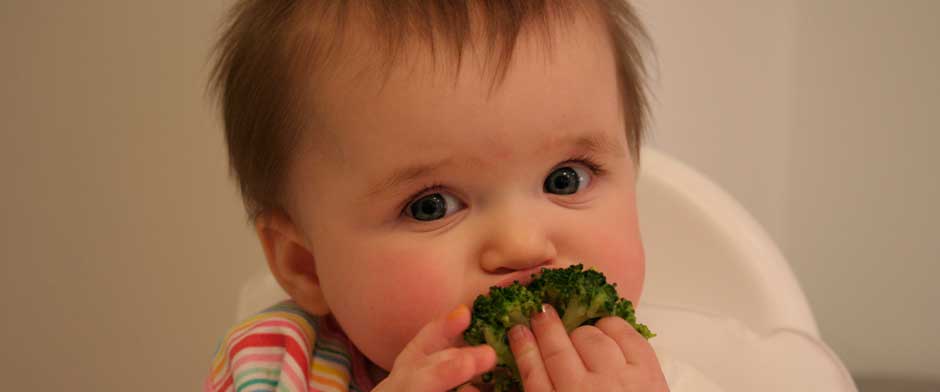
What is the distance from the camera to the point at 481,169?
0.78 m

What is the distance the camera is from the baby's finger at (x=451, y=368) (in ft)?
2.26

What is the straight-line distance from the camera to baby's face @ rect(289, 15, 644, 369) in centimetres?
77

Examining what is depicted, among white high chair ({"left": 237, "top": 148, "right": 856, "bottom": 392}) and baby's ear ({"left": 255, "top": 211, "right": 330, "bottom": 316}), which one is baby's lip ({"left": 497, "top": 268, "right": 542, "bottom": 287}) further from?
white high chair ({"left": 237, "top": 148, "right": 856, "bottom": 392})

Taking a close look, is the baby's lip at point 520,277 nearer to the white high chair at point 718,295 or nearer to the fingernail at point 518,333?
the fingernail at point 518,333

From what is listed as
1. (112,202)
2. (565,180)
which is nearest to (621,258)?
(565,180)

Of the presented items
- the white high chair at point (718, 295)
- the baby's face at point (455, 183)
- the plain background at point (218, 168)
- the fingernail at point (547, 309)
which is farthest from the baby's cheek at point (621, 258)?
the plain background at point (218, 168)

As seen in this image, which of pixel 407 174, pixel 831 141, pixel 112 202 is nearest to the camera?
pixel 407 174

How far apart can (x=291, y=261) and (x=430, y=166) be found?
28 cm

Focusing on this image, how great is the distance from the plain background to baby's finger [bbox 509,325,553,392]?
37.8 inches

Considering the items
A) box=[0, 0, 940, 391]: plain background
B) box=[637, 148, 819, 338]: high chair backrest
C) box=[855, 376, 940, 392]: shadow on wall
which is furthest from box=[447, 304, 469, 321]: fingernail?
box=[855, 376, 940, 392]: shadow on wall

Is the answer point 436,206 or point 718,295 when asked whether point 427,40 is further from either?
point 718,295

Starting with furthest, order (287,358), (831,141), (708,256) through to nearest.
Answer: (831,141), (708,256), (287,358)

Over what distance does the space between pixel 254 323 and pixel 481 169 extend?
43cm

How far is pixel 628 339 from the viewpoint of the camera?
2.45ft
